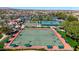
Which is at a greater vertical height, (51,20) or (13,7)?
(13,7)

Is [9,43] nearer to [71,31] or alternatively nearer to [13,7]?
[13,7]

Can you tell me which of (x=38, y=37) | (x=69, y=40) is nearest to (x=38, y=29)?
(x=38, y=37)
